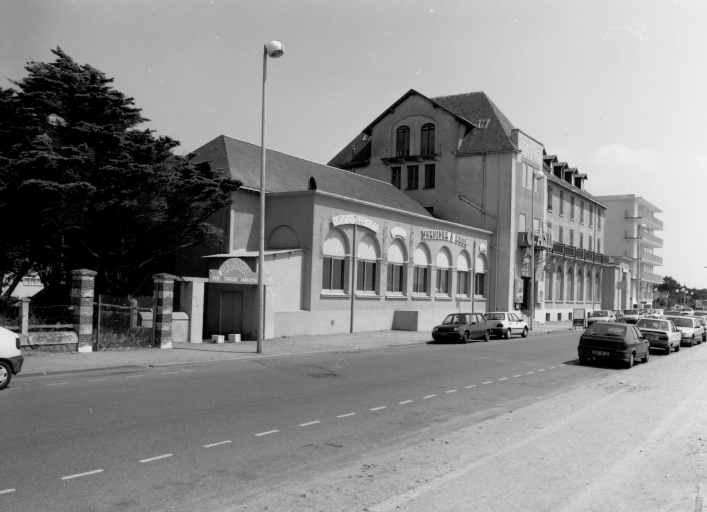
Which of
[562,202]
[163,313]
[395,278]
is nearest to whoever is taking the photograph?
[163,313]

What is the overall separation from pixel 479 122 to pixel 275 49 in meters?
33.2

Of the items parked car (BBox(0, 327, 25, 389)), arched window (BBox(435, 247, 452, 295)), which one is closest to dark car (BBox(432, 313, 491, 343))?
arched window (BBox(435, 247, 452, 295))

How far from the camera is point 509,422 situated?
1062 centimetres

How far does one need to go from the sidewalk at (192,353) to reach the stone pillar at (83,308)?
0.53 m

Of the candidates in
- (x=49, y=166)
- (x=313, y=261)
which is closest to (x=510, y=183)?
(x=313, y=261)

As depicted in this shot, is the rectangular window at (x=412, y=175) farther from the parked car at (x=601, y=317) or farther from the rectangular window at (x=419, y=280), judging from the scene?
the parked car at (x=601, y=317)

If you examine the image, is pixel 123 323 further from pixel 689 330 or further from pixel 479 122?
pixel 479 122

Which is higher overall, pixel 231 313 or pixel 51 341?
pixel 231 313

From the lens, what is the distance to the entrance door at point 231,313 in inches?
1035

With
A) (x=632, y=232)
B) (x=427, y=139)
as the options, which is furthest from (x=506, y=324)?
(x=632, y=232)

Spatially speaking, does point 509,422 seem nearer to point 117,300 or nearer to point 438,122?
point 117,300

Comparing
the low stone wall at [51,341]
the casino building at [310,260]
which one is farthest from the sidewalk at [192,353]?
the casino building at [310,260]

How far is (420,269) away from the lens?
40.1 metres

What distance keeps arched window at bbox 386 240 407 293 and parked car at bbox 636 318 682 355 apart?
45.9ft
